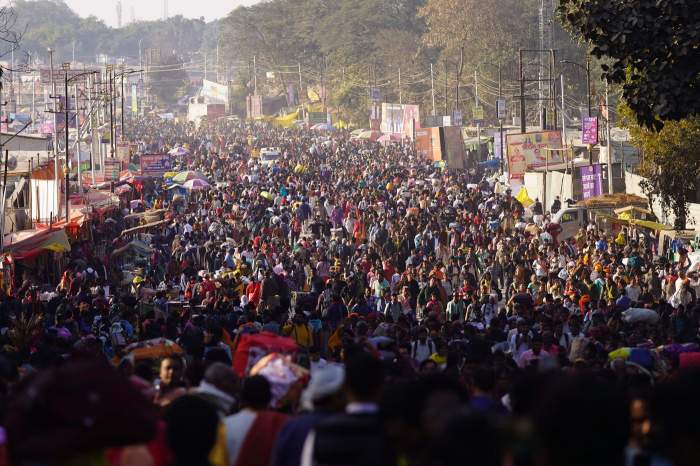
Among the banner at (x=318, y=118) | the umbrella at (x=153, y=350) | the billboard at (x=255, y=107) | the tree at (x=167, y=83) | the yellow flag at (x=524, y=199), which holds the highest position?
the tree at (x=167, y=83)

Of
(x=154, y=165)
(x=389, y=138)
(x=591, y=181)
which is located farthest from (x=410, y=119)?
(x=591, y=181)

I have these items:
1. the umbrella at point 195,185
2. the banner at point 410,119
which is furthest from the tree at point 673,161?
the banner at point 410,119

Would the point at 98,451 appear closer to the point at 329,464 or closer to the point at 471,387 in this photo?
the point at 329,464

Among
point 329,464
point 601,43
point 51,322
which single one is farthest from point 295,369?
point 601,43

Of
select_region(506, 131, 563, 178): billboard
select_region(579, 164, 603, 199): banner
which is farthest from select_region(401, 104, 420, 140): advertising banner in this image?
select_region(579, 164, 603, 199): banner

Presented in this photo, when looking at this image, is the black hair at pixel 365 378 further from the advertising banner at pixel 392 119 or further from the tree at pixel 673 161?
the advertising banner at pixel 392 119

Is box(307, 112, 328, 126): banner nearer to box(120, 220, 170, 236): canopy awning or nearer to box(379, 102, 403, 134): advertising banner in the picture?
box(379, 102, 403, 134): advertising banner

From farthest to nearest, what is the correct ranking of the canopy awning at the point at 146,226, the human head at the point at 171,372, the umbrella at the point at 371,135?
the umbrella at the point at 371,135
the canopy awning at the point at 146,226
the human head at the point at 171,372
